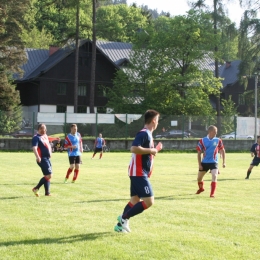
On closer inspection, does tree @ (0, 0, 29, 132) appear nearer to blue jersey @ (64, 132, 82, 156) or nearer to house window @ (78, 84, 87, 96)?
house window @ (78, 84, 87, 96)

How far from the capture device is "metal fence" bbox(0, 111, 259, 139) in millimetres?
40406

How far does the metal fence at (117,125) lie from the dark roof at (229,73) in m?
27.8

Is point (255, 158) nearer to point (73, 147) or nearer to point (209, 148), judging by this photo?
point (209, 148)

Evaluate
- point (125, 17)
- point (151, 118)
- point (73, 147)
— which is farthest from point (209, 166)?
point (125, 17)

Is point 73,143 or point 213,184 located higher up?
point 73,143

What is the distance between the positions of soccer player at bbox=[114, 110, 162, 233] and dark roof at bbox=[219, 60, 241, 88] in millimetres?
67409

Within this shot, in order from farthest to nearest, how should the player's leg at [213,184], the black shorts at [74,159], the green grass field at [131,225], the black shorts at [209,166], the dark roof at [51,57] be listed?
the dark roof at [51,57], the black shorts at [74,159], the black shorts at [209,166], the player's leg at [213,184], the green grass field at [131,225]

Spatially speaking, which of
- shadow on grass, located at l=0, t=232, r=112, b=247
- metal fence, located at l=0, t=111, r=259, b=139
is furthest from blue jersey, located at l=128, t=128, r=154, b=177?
metal fence, located at l=0, t=111, r=259, b=139

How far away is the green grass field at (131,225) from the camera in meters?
7.07

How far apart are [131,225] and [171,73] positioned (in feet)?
145

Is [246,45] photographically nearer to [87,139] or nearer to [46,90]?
[87,139]

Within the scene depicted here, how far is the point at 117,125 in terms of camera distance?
43531 mm

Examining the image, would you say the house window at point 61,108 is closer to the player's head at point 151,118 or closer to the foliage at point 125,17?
the foliage at point 125,17

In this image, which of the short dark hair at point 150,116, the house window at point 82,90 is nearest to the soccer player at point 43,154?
the short dark hair at point 150,116
